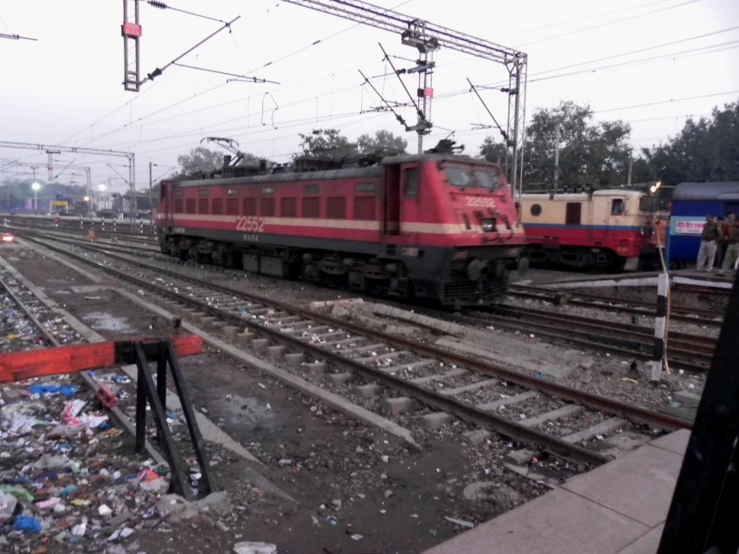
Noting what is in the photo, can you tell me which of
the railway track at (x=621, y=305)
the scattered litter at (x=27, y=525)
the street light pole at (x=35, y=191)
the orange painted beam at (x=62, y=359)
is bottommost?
the scattered litter at (x=27, y=525)

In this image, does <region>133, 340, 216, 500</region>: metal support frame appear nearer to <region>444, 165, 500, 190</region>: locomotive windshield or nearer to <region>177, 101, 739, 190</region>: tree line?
<region>444, 165, 500, 190</region>: locomotive windshield

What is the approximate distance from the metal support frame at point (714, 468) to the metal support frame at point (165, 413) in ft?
10.4

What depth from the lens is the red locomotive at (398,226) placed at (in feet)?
35.7

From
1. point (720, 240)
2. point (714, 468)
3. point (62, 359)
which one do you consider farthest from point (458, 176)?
point (720, 240)

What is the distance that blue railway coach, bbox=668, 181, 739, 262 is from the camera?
19531 millimetres

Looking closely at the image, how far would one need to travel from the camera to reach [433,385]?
22.0 ft

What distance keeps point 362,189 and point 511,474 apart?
861 cm

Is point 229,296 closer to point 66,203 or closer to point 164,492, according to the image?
point 164,492

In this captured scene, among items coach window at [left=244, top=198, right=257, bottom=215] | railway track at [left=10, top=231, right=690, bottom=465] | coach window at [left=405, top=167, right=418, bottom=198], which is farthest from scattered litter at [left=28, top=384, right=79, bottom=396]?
coach window at [left=244, top=198, right=257, bottom=215]

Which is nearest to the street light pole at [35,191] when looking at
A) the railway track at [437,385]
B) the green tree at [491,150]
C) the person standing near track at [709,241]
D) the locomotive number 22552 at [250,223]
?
the green tree at [491,150]

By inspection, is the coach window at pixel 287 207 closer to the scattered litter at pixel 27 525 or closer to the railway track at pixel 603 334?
the railway track at pixel 603 334

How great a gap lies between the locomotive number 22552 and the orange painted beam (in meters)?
12.0

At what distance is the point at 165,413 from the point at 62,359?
840 mm

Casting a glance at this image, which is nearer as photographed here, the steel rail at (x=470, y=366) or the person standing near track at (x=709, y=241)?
the steel rail at (x=470, y=366)
